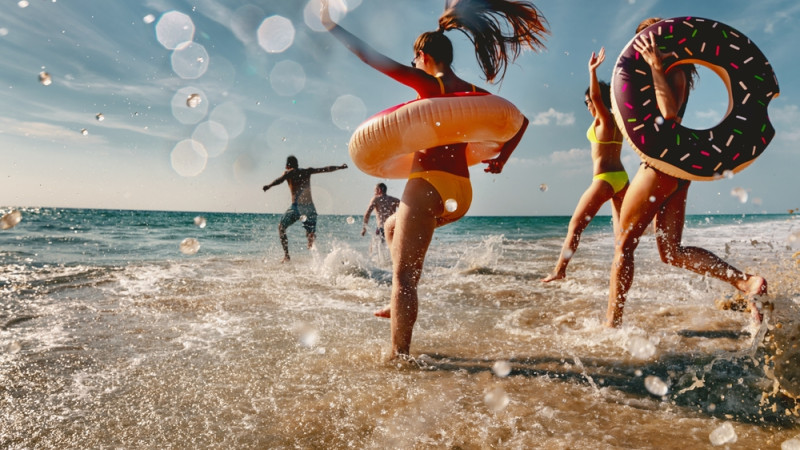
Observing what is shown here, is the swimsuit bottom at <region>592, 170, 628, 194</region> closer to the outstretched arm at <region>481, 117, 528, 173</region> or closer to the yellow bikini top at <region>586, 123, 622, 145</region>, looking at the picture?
the yellow bikini top at <region>586, 123, 622, 145</region>

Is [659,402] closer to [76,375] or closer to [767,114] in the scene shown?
[767,114]

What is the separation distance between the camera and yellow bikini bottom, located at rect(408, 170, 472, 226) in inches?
108

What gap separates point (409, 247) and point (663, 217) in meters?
2.12

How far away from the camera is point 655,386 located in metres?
2.39

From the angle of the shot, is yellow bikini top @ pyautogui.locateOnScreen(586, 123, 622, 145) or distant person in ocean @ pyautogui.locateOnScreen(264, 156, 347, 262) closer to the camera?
yellow bikini top @ pyautogui.locateOnScreen(586, 123, 622, 145)

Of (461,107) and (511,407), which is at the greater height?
(461,107)

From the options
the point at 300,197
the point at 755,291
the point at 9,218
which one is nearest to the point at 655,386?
the point at 755,291

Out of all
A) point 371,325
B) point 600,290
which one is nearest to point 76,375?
point 371,325

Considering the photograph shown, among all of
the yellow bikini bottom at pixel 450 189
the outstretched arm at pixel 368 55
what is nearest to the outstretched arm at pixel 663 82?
the yellow bikini bottom at pixel 450 189

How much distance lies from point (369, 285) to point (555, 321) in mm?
2939

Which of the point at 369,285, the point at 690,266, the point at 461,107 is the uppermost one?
the point at 461,107

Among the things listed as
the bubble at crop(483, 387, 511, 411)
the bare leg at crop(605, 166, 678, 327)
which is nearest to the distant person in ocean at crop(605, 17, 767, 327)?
the bare leg at crop(605, 166, 678, 327)

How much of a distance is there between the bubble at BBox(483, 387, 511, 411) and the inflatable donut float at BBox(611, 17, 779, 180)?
6.31ft

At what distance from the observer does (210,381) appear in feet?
8.21
